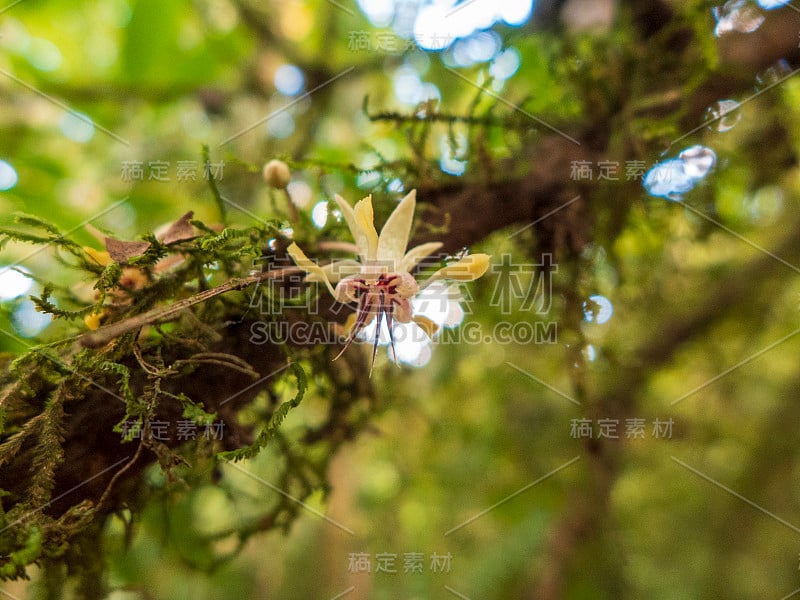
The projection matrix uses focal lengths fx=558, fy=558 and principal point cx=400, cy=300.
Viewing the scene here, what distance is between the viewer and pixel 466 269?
70cm

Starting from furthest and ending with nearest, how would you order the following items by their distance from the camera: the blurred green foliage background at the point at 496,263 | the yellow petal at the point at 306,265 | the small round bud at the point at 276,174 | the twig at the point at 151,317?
the blurred green foliage background at the point at 496,263 → the small round bud at the point at 276,174 → the yellow petal at the point at 306,265 → the twig at the point at 151,317

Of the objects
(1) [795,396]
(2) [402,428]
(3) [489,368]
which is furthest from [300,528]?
(1) [795,396]

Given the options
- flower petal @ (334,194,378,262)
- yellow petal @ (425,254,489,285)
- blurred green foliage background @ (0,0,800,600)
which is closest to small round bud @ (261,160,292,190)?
blurred green foliage background @ (0,0,800,600)

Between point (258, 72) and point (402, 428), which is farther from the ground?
point (258, 72)

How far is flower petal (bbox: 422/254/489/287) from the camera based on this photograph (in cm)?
69

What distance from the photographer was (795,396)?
2.60 metres

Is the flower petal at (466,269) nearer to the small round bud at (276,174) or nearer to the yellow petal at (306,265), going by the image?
the yellow petal at (306,265)

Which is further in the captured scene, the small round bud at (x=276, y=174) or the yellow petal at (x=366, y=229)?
the small round bud at (x=276, y=174)

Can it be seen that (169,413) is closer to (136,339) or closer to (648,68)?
(136,339)

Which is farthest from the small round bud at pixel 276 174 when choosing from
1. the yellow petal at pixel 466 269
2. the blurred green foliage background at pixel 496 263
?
the yellow petal at pixel 466 269

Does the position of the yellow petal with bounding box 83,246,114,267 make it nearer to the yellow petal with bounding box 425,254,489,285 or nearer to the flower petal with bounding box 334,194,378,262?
the flower petal with bounding box 334,194,378,262

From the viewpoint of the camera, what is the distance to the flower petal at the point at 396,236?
0.69 metres

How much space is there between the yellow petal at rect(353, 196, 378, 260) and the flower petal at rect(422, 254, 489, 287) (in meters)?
0.08

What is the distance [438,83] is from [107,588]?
154 cm
